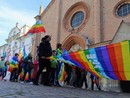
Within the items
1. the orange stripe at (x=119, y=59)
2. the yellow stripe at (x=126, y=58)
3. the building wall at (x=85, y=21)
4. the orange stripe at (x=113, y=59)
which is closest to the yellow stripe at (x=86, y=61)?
the orange stripe at (x=113, y=59)

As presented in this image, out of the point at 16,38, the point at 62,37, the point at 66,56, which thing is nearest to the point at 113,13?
the point at 62,37

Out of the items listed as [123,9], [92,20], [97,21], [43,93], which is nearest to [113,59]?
[43,93]

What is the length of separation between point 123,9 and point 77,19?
5447 mm

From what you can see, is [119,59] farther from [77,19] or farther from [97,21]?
[77,19]

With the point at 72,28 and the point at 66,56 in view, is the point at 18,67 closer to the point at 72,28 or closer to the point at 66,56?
the point at 66,56

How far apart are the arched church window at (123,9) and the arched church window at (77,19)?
428 centimetres

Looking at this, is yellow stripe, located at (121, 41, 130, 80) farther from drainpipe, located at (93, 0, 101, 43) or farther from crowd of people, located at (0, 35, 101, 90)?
drainpipe, located at (93, 0, 101, 43)

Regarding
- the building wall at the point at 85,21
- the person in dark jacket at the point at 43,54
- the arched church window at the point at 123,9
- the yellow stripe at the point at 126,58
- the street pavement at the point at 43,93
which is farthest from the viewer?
the building wall at the point at 85,21

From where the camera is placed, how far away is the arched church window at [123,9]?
57.1 feet

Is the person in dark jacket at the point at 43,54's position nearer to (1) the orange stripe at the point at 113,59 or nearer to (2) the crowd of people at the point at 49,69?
(2) the crowd of people at the point at 49,69

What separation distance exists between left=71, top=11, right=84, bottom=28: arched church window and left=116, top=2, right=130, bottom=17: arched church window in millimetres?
4283

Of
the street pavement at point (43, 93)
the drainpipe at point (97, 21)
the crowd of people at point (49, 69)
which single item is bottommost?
the street pavement at point (43, 93)

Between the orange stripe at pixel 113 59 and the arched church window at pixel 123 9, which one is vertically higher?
the arched church window at pixel 123 9

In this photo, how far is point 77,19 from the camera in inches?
862
